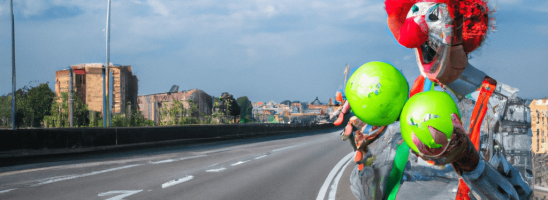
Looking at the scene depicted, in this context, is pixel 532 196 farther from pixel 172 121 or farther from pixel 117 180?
pixel 172 121

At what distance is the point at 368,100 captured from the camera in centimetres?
132

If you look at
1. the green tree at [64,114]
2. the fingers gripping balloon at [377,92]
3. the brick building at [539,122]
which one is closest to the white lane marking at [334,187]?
the brick building at [539,122]

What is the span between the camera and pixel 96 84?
1308 inches

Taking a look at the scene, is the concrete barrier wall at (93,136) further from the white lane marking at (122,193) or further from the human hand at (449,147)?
the human hand at (449,147)

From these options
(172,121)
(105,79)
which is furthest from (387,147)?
(172,121)

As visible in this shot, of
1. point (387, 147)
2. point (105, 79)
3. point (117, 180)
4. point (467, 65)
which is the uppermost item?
point (105, 79)

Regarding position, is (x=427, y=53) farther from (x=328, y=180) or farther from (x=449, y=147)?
(x=328, y=180)

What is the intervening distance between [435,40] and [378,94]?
A: 0.28 meters

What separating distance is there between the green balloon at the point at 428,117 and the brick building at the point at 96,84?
30.5 meters

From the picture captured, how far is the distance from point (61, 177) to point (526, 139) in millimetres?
9859

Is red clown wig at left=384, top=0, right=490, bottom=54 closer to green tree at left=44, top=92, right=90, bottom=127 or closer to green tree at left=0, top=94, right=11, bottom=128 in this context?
green tree at left=0, top=94, right=11, bottom=128

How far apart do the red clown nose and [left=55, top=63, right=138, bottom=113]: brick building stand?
30322 millimetres

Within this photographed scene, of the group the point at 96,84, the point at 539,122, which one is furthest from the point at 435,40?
the point at 96,84

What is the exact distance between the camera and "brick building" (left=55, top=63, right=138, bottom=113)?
32562 mm
